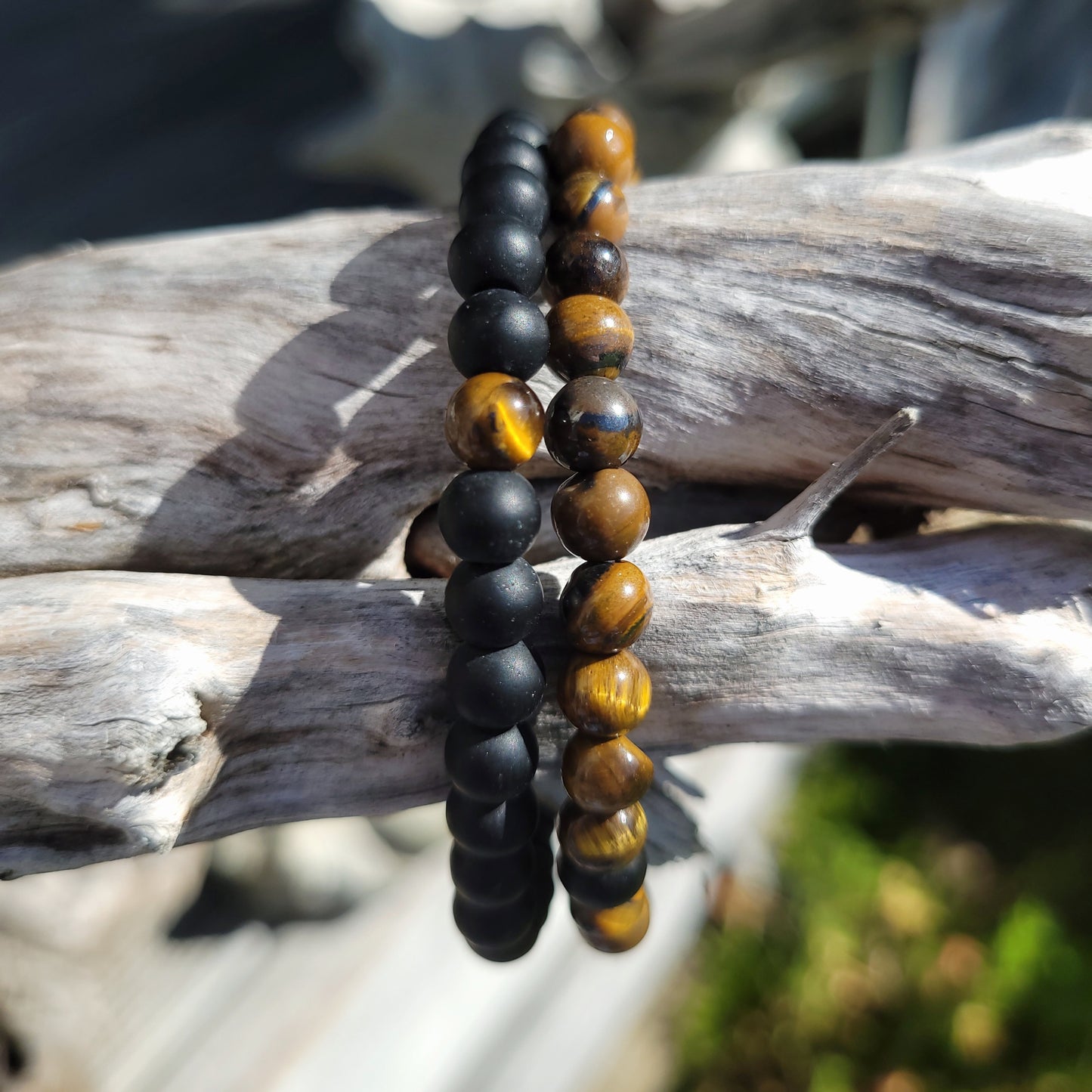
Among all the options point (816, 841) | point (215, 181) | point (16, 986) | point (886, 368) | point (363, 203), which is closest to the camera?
point (886, 368)

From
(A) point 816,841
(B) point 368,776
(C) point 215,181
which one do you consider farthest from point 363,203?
(B) point 368,776

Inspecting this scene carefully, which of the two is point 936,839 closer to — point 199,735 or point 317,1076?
point 317,1076

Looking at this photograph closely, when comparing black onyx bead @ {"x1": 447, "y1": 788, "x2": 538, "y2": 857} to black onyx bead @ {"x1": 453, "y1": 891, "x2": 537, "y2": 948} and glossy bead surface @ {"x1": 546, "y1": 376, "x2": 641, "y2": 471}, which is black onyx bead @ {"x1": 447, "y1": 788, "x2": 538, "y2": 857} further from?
glossy bead surface @ {"x1": 546, "y1": 376, "x2": 641, "y2": 471}

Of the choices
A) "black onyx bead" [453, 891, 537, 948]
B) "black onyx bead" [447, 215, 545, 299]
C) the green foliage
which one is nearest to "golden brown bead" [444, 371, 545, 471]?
"black onyx bead" [447, 215, 545, 299]

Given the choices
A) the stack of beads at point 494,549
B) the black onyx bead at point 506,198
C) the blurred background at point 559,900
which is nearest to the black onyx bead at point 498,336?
the stack of beads at point 494,549

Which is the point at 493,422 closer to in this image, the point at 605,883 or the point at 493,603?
the point at 493,603
